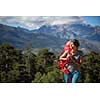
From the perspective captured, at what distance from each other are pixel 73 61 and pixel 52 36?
0.46m

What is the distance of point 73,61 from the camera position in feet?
18.5

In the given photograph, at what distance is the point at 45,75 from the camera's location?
5.63 m

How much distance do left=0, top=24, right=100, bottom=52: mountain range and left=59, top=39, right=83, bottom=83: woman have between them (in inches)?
3.4

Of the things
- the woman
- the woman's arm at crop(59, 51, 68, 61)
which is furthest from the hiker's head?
the woman's arm at crop(59, 51, 68, 61)

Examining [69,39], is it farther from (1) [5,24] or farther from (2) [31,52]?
(1) [5,24]

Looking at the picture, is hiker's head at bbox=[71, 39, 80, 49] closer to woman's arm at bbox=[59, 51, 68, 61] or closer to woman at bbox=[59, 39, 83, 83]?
woman at bbox=[59, 39, 83, 83]

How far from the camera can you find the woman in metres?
5.60

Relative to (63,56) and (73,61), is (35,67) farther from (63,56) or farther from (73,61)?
(73,61)

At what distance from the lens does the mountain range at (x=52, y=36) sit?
5637mm

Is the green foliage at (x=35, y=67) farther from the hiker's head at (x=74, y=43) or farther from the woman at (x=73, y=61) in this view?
the hiker's head at (x=74, y=43)

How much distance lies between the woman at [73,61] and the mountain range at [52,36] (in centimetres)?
9
